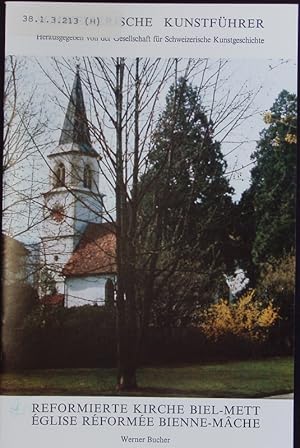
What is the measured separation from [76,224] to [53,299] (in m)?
0.09

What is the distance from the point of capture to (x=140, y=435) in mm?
1001

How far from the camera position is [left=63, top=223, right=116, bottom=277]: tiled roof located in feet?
3.30

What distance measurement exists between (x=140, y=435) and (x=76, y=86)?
0.39 m

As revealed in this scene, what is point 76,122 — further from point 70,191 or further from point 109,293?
point 109,293

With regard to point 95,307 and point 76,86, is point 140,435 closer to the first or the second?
point 95,307

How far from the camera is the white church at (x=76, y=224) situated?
1.01m

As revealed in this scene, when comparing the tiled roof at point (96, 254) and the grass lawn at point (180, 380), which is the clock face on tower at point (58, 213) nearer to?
the tiled roof at point (96, 254)

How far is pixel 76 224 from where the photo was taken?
101 cm

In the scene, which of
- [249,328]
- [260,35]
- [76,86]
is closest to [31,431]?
[249,328]

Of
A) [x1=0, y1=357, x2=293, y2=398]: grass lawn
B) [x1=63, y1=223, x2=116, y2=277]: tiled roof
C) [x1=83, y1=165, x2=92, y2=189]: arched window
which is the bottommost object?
[x1=0, y1=357, x2=293, y2=398]: grass lawn

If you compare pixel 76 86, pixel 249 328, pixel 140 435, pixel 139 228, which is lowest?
pixel 140 435

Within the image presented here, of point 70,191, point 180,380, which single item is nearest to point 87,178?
point 70,191

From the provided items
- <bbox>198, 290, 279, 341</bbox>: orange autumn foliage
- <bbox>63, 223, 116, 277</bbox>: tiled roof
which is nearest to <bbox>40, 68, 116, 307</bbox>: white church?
<bbox>63, 223, 116, 277</bbox>: tiled roof

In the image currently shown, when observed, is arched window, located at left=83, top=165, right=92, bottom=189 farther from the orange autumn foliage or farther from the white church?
the orange autumn foliage
